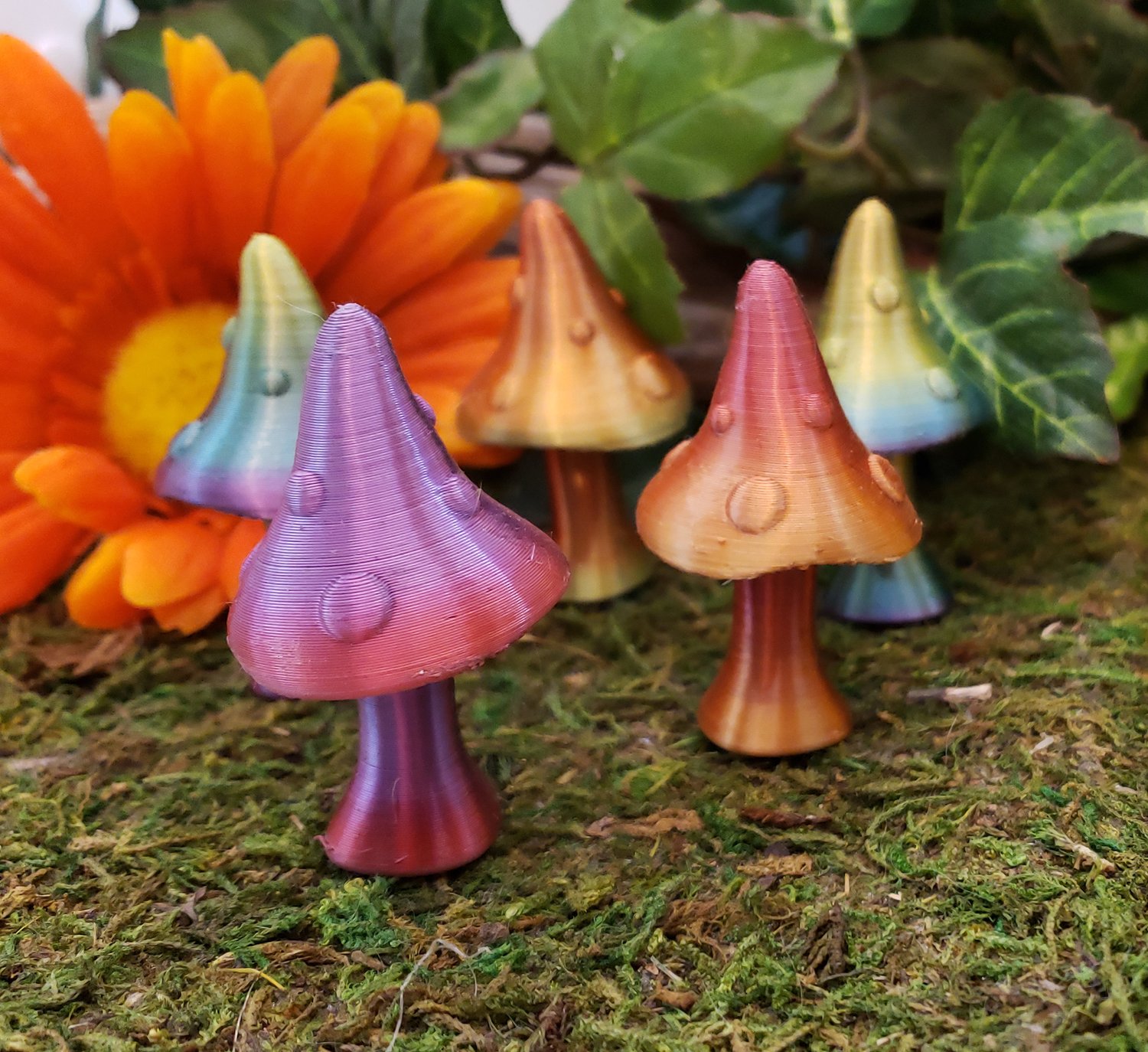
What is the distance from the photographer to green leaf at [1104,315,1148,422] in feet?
3.59

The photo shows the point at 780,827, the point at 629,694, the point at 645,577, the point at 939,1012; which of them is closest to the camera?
the point at 939,1012

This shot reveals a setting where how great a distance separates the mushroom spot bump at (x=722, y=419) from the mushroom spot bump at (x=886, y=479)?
97 mm

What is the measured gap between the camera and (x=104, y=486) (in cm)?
86

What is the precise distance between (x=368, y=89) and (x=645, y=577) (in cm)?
51

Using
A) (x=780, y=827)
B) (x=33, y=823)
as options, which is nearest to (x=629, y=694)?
(x=780, y=827)

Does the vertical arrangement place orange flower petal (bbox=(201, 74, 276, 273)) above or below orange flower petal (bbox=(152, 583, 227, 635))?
above

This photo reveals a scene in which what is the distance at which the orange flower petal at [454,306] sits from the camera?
971 millimetres

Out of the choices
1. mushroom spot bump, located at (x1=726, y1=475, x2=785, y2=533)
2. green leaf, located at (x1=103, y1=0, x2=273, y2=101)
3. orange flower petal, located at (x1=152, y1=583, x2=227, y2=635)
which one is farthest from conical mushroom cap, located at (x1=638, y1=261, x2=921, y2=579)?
green leaf, located at (x1=103, y1=0, x2=273, y2=101)

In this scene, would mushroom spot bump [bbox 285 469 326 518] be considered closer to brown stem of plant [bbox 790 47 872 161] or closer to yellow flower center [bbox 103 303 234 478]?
yellow flower center [bbox 103 303 234 478]

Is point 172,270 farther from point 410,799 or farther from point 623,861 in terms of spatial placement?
point 623,861

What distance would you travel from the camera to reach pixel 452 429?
36.9 inches

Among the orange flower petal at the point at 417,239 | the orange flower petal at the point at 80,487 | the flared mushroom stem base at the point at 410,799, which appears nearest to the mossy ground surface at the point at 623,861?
the flared mushroom stem base at the point at 410,799

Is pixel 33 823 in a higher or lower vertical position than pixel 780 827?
higher

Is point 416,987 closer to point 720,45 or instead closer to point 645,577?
point 645,577
